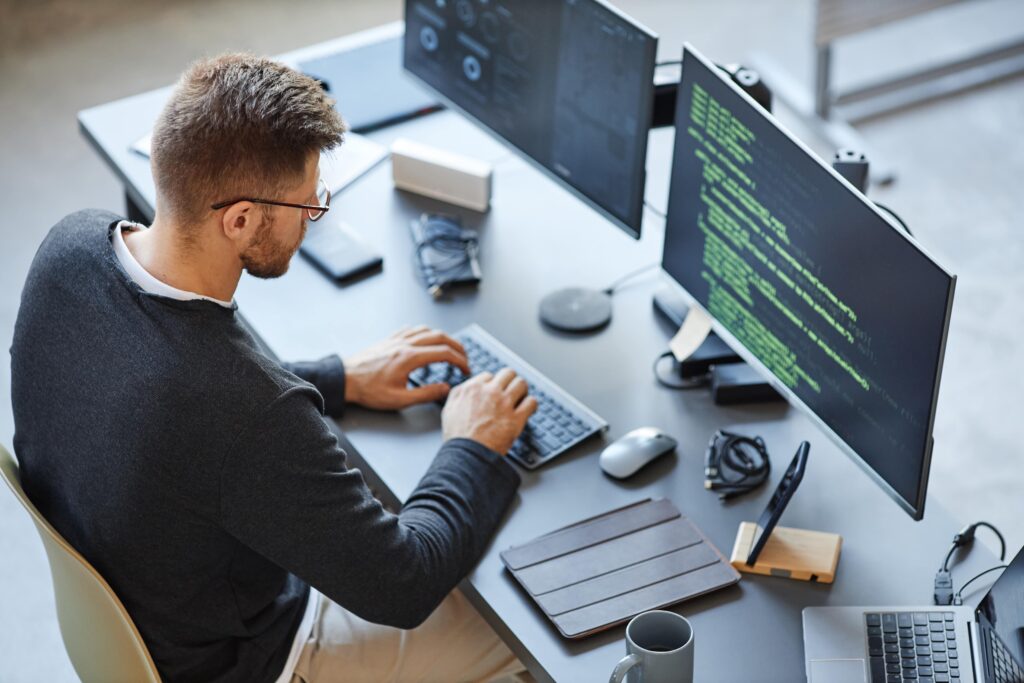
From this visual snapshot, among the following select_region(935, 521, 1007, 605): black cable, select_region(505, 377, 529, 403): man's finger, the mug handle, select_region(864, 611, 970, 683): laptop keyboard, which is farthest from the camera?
select_region(505, 377, 529, 403): man's finger

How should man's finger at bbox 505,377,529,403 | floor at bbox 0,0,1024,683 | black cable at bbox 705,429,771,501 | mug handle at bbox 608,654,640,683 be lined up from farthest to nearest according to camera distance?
floor at bbox 0,0,1024,683 < man's finger at bbox 505,377,529,403 < black cable at bbox 705,429,771,501 < mug handle at bbox 608,654,640,683

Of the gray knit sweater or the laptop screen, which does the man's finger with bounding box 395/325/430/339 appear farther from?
the laptop screen

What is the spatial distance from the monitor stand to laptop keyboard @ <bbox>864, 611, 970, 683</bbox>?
0.71 metres

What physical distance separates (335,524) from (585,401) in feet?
1.75

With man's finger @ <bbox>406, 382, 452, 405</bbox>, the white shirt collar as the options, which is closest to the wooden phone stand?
man's finger @ <bbox>406, 382, 452, 405</bbox>

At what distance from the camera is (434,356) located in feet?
6.40

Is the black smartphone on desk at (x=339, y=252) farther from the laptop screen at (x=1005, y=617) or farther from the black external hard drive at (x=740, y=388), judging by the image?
the laptop screen at (x=1005, y=617)

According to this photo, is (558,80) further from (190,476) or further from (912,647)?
(912,647)

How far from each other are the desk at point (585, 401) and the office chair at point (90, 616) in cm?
43

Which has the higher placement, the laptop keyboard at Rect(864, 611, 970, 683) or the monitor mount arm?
the monitor mount arm

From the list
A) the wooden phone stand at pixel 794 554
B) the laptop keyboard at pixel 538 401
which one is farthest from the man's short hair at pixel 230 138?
the wooden phone stand at pixel 794 554

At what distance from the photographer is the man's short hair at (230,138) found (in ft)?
4.96

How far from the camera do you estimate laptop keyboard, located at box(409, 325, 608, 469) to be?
185 centimetres

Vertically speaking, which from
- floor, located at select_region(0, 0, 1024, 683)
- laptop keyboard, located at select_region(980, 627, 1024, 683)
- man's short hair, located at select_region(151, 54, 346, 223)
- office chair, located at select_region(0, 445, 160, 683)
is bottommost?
floor, located at select_region(0, 0, 1024, 683)
